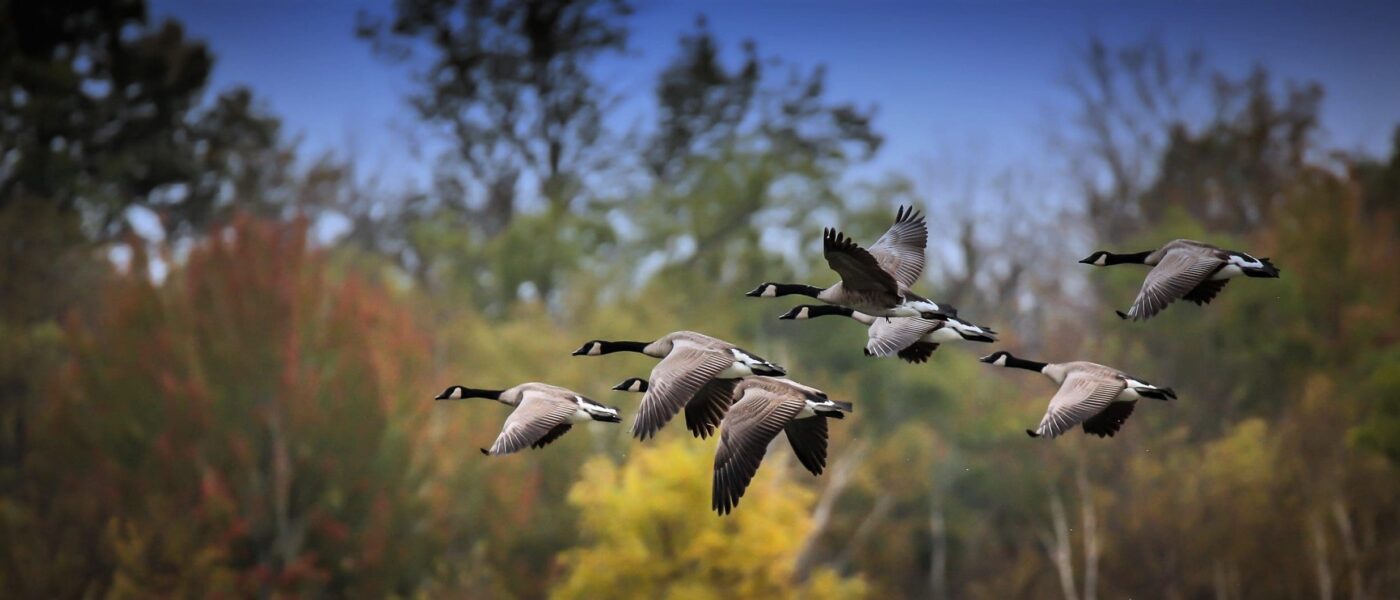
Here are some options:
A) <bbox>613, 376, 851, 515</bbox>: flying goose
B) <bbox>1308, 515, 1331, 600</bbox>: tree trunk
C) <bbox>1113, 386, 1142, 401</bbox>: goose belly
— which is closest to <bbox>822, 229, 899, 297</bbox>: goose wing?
<bbox>613, 376, 851, 515</bbox>: flying goose

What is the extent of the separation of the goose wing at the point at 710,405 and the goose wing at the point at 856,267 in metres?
1.15

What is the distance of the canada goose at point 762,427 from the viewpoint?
472 inches

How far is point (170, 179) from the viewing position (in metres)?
57.2

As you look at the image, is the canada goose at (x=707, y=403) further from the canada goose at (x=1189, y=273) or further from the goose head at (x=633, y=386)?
the canada goose at (x=1189, y=273)

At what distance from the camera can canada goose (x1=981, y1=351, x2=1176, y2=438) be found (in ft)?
39.2

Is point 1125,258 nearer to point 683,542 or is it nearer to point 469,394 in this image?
point 469,394

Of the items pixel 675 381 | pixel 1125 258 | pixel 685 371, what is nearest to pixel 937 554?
pixel 1125 258

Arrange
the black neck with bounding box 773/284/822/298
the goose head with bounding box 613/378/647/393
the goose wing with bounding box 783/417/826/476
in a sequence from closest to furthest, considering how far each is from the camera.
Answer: the goose wing with bounding box 783/417/826/476 → the goose head with bounding box 613/378/647/393 → the black neck with bounding box 773/284/822/298

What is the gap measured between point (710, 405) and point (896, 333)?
157 centimetres

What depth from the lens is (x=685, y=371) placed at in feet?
39.4

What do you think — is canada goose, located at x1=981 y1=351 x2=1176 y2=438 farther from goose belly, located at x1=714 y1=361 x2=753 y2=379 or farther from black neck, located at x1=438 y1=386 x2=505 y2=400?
black neck, located at x1=438 y1=386 x2=505 y2=400

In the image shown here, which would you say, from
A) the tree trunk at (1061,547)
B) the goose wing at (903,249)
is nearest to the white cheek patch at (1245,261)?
the goose wing at (903,249)

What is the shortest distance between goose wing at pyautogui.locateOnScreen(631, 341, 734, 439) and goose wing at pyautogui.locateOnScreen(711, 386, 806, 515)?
390 millimetres

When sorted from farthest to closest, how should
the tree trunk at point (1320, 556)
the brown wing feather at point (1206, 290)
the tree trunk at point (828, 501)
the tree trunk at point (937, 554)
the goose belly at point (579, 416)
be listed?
the tree trunk at point (937, 554) < the tree trunk at point (828, 501) < the tree trunk at point (1320, 556) < the brown wing feather at point (1206, 290) < the goose belly at point (579, 416)
